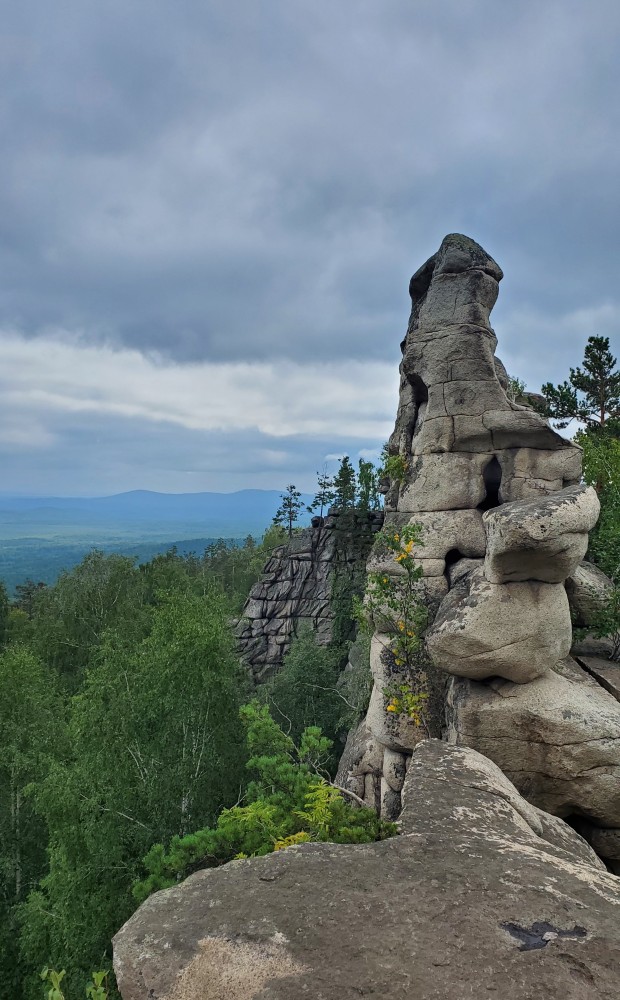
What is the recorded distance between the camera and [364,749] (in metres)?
16.2

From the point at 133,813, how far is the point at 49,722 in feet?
29.7

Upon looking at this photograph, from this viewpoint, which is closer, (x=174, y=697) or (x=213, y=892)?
(x=213, y=892)

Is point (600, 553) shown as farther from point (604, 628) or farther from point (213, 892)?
point (213, 892)

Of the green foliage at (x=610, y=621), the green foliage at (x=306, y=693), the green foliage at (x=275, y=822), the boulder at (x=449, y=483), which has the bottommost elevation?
the green foliage at (x=306, y=693)

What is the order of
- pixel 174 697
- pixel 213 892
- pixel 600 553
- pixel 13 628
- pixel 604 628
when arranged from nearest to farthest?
pixel 213 892 → pixel 604 628 → pixel 600 553 → pixel 174 697 → pixel 13 628

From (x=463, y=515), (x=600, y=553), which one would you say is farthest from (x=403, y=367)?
(x=600, y=553)

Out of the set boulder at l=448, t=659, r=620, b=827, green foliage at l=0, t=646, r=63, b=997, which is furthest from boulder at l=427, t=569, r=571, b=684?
green foliage at l=0, t=646, r=63, b=997

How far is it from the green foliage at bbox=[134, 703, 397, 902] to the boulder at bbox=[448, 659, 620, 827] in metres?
3.45

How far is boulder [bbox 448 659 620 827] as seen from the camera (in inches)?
431

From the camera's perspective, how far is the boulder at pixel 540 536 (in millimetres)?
10703

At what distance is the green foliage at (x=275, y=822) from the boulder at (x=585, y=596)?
280 inches

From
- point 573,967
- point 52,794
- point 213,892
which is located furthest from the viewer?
point 52,794

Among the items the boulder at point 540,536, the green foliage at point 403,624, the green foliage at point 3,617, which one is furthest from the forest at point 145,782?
the green foliage at point 3,617

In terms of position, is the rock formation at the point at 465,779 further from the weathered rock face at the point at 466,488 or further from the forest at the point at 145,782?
the forest at the point at 145,782
